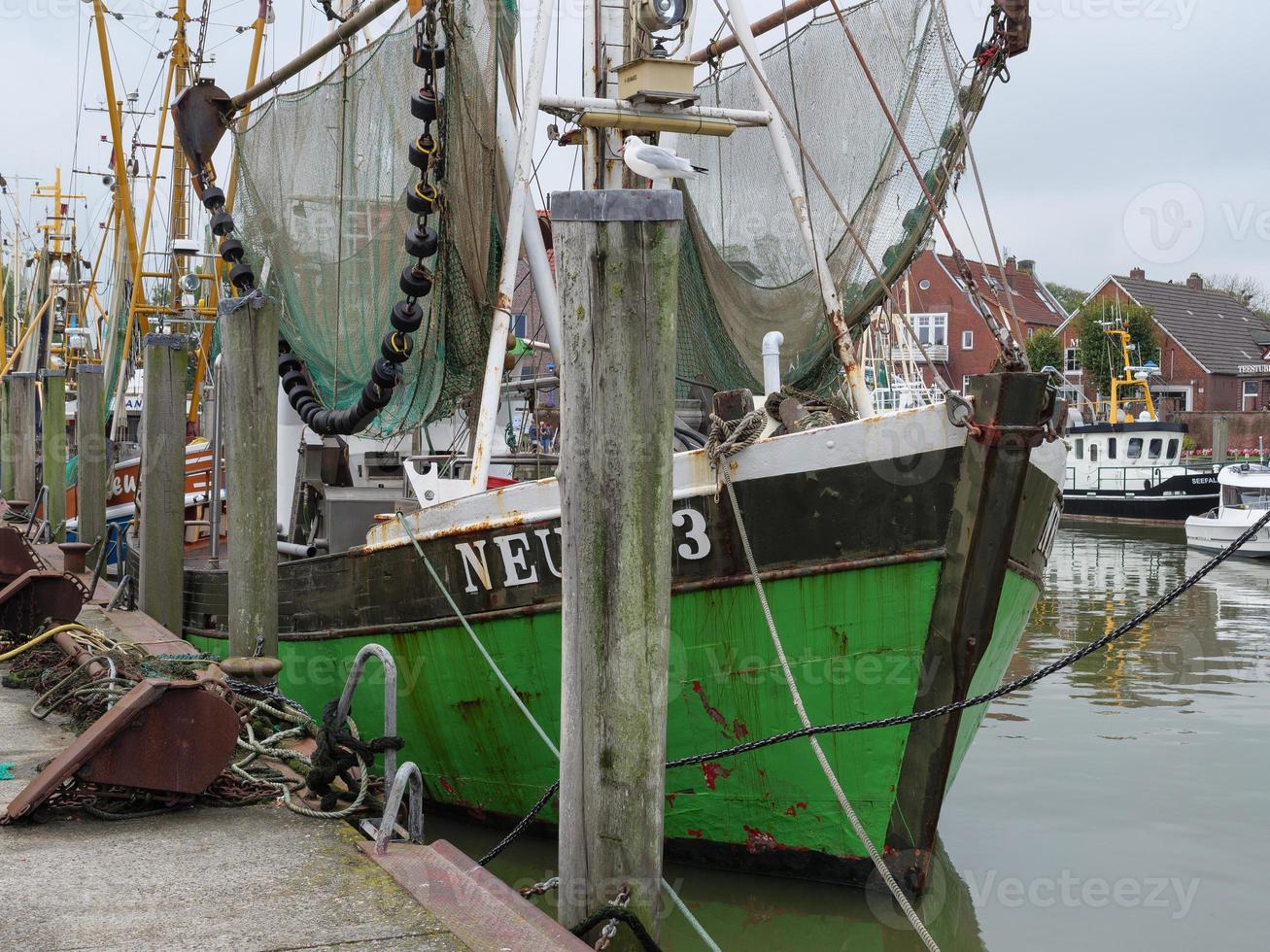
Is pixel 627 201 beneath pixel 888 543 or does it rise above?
above

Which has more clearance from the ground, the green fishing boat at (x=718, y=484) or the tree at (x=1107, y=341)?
the tree at (x=1107, y=341)

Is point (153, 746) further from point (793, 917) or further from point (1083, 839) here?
point (1083, 839)

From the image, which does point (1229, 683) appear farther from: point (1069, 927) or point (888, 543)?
point (888, 543)

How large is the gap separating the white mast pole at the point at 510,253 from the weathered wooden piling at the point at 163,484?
3.44 meters

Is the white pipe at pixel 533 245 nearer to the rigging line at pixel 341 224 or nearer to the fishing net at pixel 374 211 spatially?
the fishing net at pixel 374 211

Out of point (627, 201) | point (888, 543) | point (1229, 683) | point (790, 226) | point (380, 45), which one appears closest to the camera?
point (627, 201)

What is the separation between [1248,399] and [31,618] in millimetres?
58539

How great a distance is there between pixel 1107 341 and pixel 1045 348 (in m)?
2.53

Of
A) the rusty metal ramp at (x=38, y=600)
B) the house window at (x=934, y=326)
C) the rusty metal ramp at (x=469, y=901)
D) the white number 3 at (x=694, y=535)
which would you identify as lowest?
the rusty metal ramp at (x=469, y=901)

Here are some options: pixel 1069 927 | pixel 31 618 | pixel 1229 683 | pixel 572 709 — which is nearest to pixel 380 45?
pixel 31 618

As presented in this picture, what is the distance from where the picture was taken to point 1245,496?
3294 centimetres

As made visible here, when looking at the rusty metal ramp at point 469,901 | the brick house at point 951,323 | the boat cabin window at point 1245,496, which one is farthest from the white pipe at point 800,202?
the brick house at point 951,323

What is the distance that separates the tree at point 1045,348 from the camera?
53781mm

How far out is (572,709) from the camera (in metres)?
4.66
